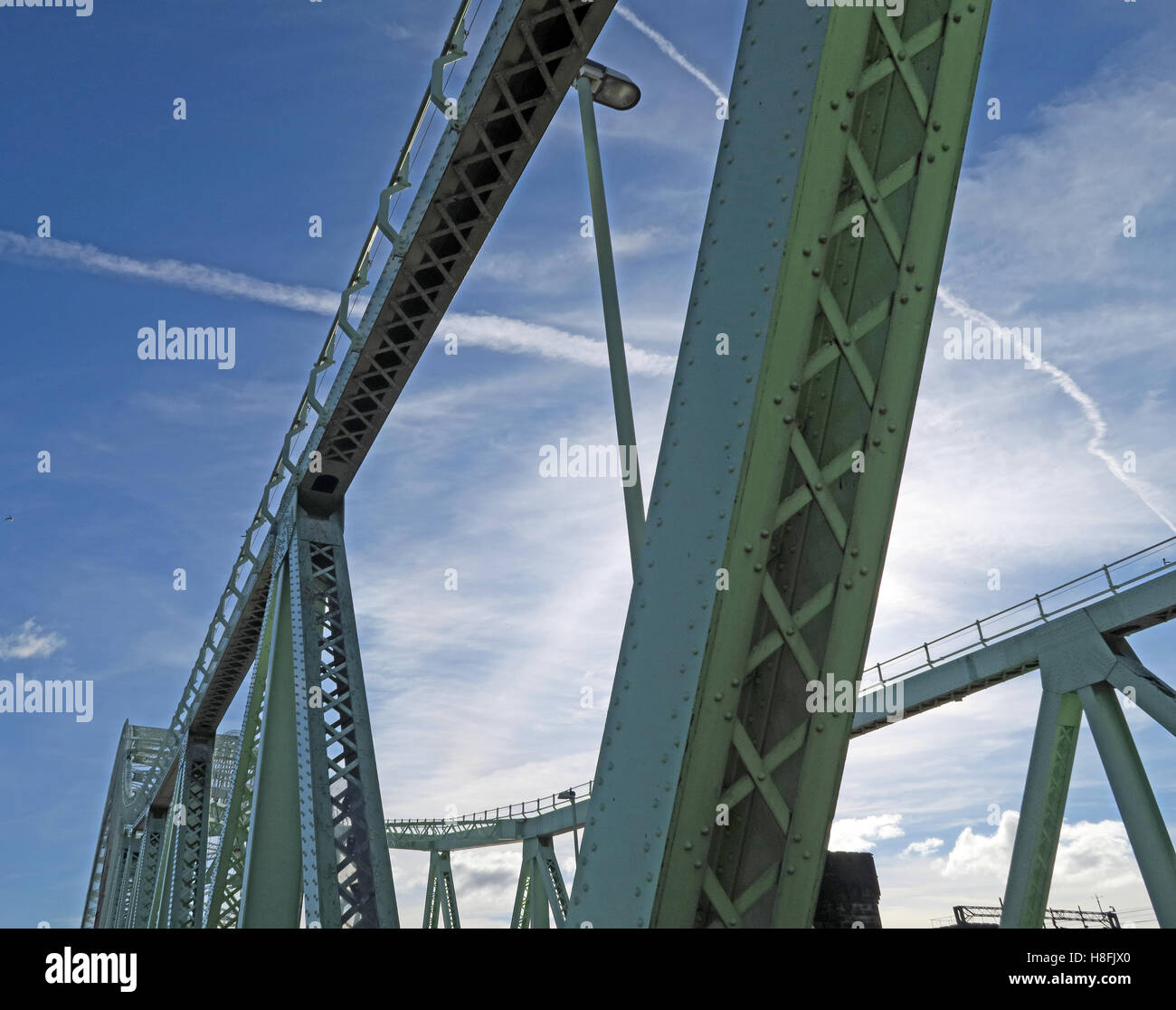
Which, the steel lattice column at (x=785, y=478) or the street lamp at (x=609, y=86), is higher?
the street lamp at (x=609, y=86)

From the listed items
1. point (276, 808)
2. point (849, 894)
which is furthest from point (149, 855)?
point (849, 894)

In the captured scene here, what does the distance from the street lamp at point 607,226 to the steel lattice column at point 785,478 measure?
5.51 meters

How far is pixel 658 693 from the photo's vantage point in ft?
10.9

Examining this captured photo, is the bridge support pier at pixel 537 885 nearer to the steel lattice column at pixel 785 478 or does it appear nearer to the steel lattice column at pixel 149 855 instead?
the steel lattice column at pixel 149 855

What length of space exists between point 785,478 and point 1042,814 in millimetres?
12047

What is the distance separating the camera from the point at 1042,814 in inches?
515

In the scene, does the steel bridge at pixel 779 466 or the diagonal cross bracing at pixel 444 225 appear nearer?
the steel bridge at pixel 779 466

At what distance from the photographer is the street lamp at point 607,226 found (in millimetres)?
9375

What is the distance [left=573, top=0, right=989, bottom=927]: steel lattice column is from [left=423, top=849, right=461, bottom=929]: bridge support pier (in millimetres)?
33033

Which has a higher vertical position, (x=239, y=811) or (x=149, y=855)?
(x=149, y=855)

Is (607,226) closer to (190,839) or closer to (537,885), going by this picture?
(190,839)

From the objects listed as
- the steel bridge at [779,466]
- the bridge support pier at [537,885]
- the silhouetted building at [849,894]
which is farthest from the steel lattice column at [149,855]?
the steel bridge at [779,466]
